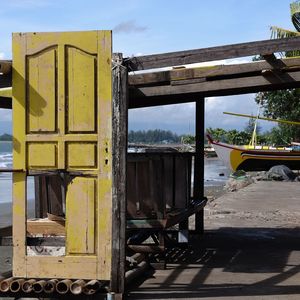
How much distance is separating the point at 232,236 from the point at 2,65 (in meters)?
6.37

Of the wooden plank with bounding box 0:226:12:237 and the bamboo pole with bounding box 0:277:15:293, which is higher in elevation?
the wooden plank with bounding box 0:226:12:237

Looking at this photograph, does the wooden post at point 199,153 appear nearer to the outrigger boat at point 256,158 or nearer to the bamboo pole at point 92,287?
the bamboo pole at point 92,287

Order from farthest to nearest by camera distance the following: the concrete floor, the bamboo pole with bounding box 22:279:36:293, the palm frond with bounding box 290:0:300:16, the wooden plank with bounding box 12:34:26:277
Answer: the palm frond with bounding box 290:0:300:16
the concrete floor
the wooden plank with bounding box 12:34:26:277
the bamboo pole with bounding box 22:279:36:293

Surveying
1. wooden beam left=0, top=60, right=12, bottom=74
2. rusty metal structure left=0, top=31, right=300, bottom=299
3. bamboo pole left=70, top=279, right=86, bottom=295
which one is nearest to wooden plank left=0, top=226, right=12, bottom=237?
rusty metal structure left=0, top=31, right=300, bottom=299

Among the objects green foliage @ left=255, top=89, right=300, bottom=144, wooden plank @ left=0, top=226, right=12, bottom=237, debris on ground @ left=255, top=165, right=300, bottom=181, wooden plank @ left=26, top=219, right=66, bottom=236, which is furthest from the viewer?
debris on ground @ left=255, top=165, right=300, bottom=181

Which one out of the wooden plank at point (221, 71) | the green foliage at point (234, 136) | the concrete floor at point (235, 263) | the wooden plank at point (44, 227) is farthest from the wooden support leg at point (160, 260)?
the green foliage at point (234, 136)

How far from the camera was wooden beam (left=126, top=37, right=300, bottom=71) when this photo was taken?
6.09 m

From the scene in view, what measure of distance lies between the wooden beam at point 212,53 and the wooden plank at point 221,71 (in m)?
0.36

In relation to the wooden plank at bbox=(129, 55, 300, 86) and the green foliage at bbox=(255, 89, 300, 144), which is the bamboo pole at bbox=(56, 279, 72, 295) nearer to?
the wooden plank at bbox=(129, 55, 300, 86)

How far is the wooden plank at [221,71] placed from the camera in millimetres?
6531

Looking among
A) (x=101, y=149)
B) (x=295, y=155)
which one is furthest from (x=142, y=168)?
(x=295, y=155)

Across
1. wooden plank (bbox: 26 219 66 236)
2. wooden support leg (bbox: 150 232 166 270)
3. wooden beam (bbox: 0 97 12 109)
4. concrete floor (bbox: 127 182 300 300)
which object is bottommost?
concrete floor (bbox: 127 182 300 300)

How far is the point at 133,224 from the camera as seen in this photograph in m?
7.52

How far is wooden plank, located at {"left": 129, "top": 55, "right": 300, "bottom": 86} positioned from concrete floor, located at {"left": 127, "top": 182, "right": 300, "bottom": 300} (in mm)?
2497
